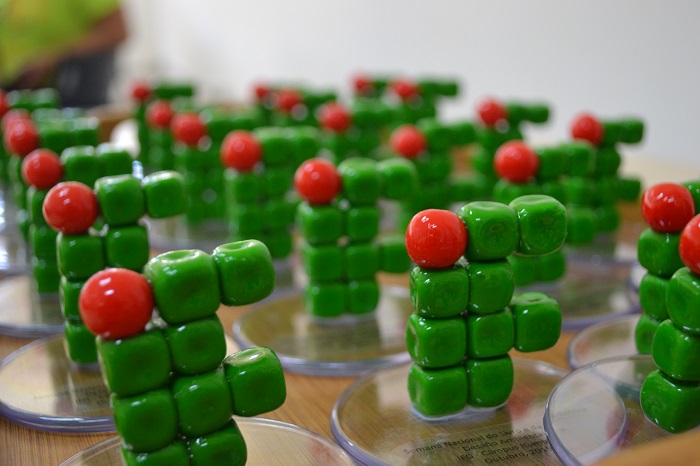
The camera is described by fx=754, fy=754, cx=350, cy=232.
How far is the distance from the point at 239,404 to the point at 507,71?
40.6 inches

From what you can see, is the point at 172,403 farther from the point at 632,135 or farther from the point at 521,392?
the point at 632,135

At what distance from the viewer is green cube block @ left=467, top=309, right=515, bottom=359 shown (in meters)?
0.47

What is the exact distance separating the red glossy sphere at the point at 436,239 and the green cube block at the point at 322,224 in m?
0.19

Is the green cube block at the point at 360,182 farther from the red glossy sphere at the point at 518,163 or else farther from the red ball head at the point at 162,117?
the red ball head at the point at 162,117

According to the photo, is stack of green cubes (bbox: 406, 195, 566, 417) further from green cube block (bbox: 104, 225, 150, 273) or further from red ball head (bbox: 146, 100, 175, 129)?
red ball head (bbox: 146, 100, 175, 129)

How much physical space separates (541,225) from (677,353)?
0.10 m

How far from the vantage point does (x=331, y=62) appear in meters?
1.97

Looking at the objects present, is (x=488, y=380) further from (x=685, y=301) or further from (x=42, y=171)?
(x=42, y=171)

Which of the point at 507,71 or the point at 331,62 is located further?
the point at 331,62

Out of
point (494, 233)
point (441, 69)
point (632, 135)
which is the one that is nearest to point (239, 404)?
point (494, 233)

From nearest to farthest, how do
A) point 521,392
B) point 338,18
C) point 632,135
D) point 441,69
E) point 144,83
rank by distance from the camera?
point 521,392, point 632,135, point 144,83, point 441,69, point 338,18

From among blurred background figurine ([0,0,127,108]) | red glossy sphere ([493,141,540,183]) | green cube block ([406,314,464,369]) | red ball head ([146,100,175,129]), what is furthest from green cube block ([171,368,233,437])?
blurred background figurine ([0,0,127,108])

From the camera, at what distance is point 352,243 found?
66 centimetres

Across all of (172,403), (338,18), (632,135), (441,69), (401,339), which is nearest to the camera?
(172,403)
